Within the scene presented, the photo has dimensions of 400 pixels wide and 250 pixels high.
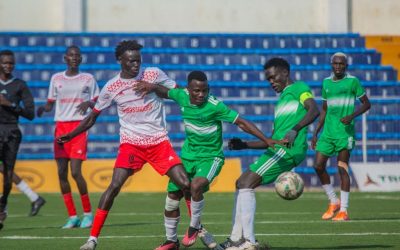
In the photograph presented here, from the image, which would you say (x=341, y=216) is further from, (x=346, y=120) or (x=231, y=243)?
(x=231, y=243)

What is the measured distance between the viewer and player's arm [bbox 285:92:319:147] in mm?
10466

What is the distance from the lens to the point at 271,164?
36.0ft

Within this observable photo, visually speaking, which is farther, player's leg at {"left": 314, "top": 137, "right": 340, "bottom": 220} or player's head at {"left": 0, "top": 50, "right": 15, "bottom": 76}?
player's leg at {"left": 314, "top": 137, "right": 340, "bottom": 220}

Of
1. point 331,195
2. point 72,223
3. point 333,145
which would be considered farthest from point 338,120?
point 72,223

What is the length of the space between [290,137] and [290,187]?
113cm

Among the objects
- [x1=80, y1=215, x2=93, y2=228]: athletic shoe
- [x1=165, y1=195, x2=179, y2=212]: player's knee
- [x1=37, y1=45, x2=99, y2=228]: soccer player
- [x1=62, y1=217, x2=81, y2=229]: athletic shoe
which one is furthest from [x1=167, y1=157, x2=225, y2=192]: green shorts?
[x1=37, y1=45, x2=99, y2=228]: soccer player

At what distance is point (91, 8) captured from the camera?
31.4m

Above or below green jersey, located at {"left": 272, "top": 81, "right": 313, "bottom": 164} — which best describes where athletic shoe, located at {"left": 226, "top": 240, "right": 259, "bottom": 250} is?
below

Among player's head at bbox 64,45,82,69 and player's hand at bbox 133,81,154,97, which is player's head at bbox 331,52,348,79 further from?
player's hand at bbox 133,81,154,97

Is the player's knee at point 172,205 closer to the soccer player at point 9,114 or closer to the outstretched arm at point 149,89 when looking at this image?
the outstretched arm at point 149,89

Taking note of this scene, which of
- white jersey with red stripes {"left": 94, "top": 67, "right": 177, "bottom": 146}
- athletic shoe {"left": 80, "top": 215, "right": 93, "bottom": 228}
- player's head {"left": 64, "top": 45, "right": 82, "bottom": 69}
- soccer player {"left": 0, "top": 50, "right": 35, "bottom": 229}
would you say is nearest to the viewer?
white jersey with red stripes {"left": 94, "top": 67, "right": 177, "bottom": 146}

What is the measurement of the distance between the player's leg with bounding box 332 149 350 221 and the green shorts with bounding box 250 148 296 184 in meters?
4.22

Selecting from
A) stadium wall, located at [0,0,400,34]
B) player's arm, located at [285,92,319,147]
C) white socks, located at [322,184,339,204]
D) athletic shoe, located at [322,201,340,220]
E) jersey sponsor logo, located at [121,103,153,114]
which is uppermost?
stadium wall, located at [0,0,400,34]

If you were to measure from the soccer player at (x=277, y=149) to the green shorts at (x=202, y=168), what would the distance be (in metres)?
0.30
